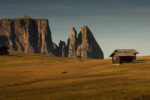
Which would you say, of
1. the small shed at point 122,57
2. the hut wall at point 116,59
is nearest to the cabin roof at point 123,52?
the small shed at point 122,57

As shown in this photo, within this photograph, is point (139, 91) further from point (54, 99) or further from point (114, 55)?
point (114, 55)

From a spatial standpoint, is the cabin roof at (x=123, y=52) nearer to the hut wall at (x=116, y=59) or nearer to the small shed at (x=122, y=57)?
the small shed at (x=122, y=57)

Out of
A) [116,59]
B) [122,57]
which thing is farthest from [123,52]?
[116,59]

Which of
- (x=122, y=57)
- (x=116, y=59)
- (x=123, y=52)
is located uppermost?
(x=123, y=52)

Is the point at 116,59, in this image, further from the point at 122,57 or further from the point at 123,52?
the point at 123,52

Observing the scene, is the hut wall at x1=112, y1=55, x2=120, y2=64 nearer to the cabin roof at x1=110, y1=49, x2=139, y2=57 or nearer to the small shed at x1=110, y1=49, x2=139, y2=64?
the small shed at x1=110, y1=49, x2=139, y2=64

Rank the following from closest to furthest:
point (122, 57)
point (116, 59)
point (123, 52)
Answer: point (122, 57) → point (116, 59) → point (123, 52)

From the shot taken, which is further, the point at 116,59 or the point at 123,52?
the point at 123,52

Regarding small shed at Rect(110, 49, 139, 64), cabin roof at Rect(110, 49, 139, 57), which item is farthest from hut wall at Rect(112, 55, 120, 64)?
cabin roof at Rect(110, 49, 139, 57)

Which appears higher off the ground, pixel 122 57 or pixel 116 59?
pixel 122 57

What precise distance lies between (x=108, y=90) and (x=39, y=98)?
23.7ft

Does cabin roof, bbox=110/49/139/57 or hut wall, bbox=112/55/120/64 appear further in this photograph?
cabin roof, bbox=110/49/139/57

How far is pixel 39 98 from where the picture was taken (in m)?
21.8

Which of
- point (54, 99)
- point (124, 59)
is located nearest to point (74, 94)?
point (54, 99)
